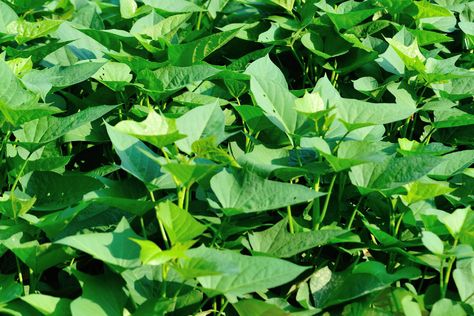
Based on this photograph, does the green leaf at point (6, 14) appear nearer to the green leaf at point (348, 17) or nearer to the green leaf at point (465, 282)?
the green leaf at point (348, 17)

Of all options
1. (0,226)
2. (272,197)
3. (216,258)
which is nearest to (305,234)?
(272,197)

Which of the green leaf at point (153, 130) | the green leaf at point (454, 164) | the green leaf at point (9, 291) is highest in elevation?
the green leaf at point (153, 130)

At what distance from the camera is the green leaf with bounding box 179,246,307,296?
4.76 ft

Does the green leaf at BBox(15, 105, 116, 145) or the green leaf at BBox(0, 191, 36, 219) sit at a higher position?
the green leaf at BBox(15, 105, 116, 145)

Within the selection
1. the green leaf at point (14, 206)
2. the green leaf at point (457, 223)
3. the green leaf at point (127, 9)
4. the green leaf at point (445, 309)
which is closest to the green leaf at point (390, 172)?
the green leaf at point (457, 223)

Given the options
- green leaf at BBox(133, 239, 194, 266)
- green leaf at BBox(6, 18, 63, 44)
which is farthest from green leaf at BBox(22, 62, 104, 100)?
green leaf at BBox(133, 239, 194, 266)

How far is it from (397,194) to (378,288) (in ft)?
0.90

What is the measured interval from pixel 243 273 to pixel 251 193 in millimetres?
188

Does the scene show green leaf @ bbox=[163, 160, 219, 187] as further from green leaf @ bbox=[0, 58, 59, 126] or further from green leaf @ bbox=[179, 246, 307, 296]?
green leaf @ bbox=[0, 58, 59, 126]

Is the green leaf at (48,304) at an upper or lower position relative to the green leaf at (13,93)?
lower

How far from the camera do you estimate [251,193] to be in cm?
159

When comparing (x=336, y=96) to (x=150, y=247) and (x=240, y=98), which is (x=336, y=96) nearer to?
(x=240, y=98)

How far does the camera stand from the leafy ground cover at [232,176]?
153 centimetres

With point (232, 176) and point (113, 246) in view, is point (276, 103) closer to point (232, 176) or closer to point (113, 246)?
point (232, 176)
